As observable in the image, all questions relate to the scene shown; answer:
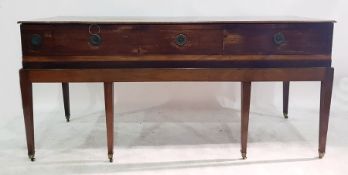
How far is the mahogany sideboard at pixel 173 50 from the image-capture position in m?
1.72

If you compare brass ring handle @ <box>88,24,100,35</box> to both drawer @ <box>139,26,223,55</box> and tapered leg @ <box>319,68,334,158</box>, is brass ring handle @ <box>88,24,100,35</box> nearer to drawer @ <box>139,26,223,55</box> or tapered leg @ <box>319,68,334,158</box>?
drawer @ <box>139,26,223,55</box>

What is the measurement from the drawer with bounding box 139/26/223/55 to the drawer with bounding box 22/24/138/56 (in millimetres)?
54

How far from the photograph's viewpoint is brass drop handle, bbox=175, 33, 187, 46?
1.72 meters

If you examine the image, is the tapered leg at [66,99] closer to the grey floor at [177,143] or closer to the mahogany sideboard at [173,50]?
the grey floor at [177,143]

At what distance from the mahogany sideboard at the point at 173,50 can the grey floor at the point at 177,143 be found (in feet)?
0.93

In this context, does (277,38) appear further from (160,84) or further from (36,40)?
(160,84)

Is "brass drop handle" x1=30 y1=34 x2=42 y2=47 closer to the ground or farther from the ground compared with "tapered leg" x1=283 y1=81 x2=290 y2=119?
farther from the ground

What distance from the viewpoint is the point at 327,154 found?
1.95m

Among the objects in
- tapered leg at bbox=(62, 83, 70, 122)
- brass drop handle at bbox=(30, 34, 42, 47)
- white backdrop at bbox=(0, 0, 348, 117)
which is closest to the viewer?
brass drop handle at bbox=(30, 34, 42, 47)

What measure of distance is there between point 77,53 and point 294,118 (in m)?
1.36

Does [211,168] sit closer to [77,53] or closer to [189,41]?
[189,41]

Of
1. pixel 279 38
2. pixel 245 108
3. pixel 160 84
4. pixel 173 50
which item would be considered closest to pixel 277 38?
pixel 279 38

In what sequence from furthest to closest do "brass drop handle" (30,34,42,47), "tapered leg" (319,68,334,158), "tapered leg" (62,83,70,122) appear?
"tapered leg" (62,83,70,122) < "tapered leg" (319,68,334,158) < "brass drop handle" (30,34,42,47)

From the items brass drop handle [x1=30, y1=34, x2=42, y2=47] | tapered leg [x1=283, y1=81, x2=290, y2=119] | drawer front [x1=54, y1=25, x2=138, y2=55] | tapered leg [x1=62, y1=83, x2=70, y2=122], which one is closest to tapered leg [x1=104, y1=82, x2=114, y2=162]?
drawer front [x1=54, y1=25, x2=138, y2=55]
